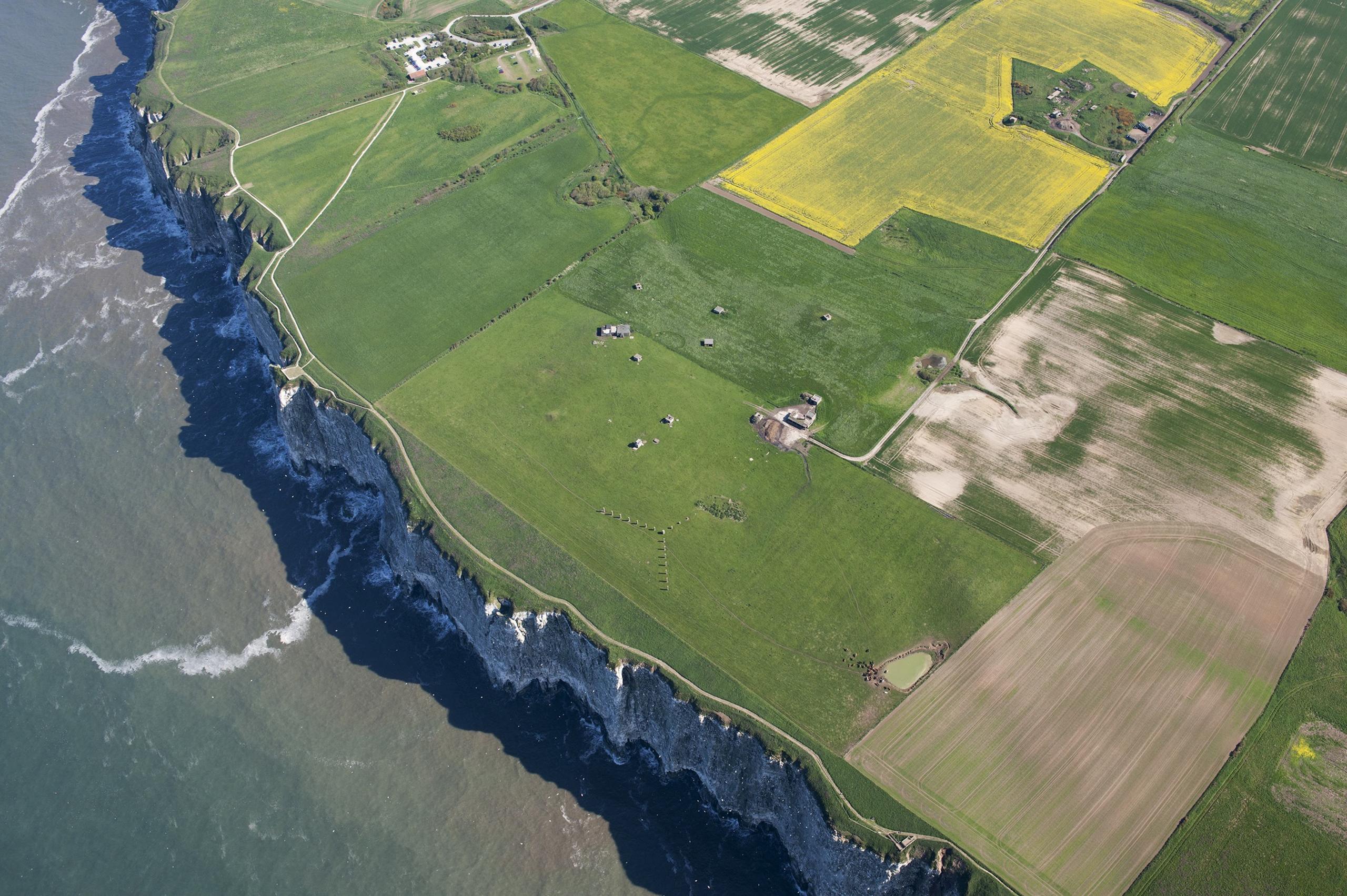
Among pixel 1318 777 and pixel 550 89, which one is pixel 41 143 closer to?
pixel 550 89

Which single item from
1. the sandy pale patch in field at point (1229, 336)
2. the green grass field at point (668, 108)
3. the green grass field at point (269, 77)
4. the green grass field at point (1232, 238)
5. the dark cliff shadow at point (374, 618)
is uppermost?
the green grass field at point (269, 77)

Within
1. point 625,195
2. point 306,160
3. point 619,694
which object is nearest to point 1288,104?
point 625,195

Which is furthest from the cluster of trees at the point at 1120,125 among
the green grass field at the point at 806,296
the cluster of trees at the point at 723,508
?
the cluster of trees at the point at 723,508

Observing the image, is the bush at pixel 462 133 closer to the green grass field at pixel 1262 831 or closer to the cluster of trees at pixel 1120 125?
the cluster of trees at pixel 1120 125

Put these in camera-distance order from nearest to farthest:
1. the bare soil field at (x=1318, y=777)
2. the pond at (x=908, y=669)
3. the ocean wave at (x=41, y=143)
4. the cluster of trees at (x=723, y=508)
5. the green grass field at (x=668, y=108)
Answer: the bare soil field at (x=1318, y=777) < the pond at (x=908, y=669) < the cluster of trees at (x=723, y=508) < the green grass field at (x=668, y=108) < the ocean wave at (x=41, y=143)

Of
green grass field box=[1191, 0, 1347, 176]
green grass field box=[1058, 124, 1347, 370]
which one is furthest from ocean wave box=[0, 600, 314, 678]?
green grass field box=[1191, 0, 1347, 176]

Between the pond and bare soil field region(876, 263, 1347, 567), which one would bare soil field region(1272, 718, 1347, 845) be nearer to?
bare soil field region(876, 263, 1347, 567)

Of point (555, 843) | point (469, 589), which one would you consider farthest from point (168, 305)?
point (555, 843)

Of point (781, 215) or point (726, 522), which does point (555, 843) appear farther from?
point (781, 215)
